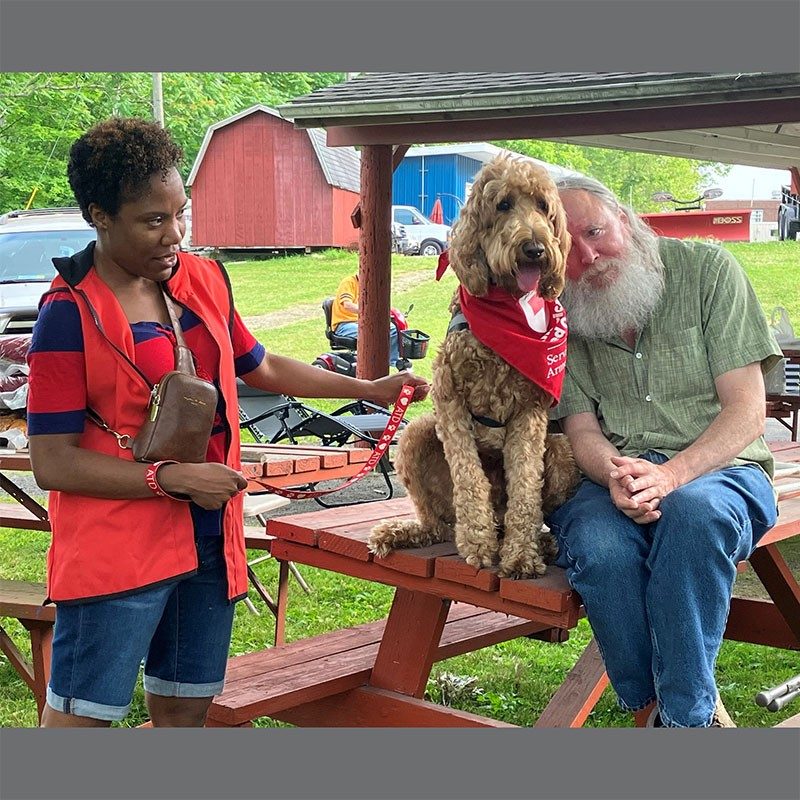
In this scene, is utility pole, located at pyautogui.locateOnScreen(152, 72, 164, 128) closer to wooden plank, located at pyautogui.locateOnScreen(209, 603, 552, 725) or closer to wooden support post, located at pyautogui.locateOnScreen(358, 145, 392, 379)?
wooden support post, located at pyautogui.locateOnScreen(358, 145, 392, 379)

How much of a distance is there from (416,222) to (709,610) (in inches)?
1162

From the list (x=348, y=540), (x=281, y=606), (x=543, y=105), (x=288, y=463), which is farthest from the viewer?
(x=543, y=105)

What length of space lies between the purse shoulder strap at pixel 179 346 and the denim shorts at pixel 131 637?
428mm

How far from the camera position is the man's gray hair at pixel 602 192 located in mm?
3334

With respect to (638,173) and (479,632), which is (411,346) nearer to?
(479,632)

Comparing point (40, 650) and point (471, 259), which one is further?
point (40, 650)

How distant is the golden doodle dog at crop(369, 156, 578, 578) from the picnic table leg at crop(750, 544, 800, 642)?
5.18 ft

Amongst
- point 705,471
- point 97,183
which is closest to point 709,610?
point 705,471

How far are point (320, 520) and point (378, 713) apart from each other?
744 mm

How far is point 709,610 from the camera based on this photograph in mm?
2871

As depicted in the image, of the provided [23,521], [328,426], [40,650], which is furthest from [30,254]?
[40,650]

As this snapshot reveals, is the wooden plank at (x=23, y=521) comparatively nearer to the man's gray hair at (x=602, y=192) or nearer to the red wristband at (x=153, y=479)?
the red wristband at (x=153, y=479)

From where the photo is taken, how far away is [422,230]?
1235 inches

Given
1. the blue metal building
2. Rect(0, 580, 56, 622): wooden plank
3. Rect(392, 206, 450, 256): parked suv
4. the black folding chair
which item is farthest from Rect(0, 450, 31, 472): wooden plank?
the blue metal building
